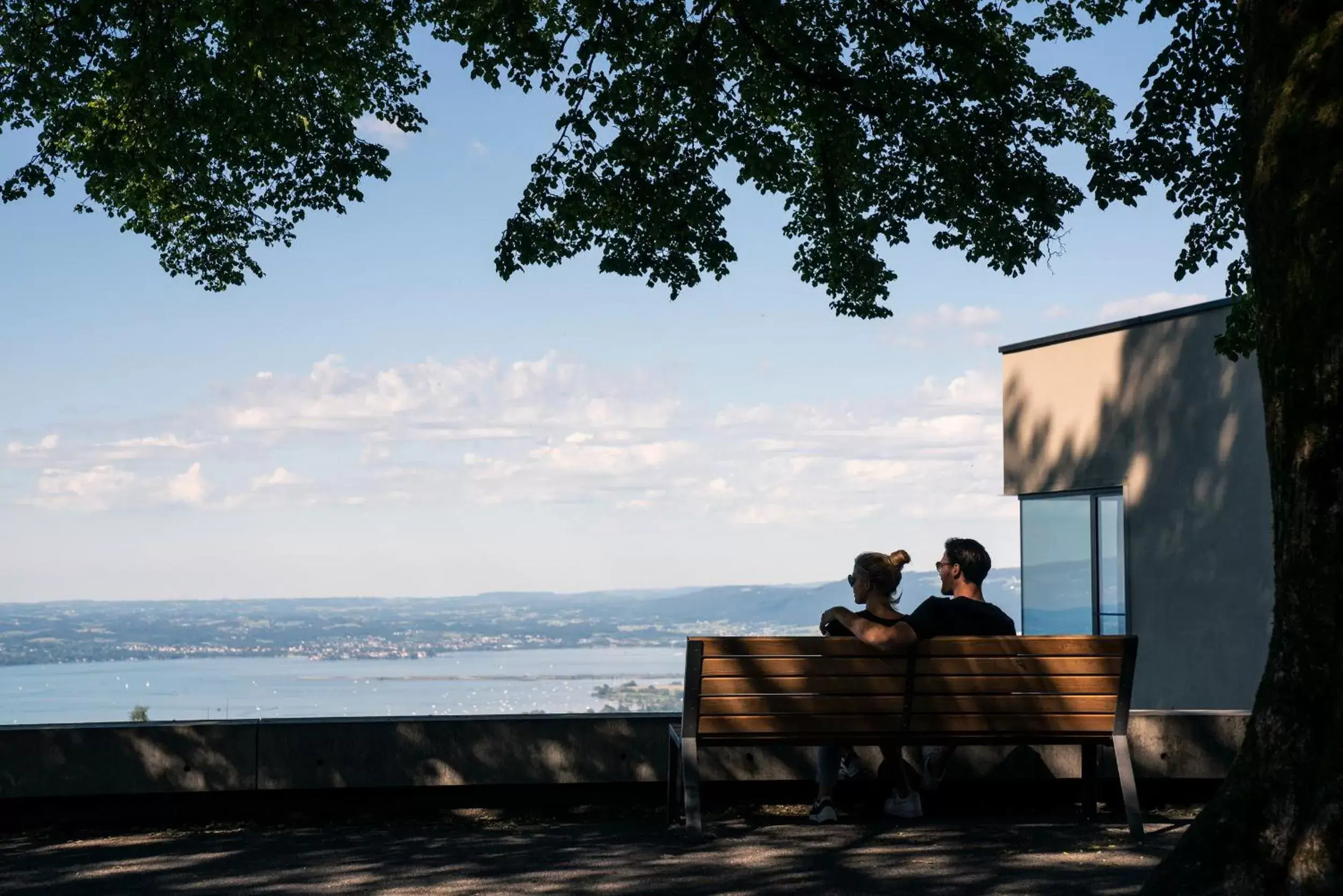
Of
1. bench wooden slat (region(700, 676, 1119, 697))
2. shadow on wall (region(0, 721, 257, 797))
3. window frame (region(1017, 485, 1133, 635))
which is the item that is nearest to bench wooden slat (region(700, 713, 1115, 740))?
bench wooden slat (region(700, 676, 1119, 697))

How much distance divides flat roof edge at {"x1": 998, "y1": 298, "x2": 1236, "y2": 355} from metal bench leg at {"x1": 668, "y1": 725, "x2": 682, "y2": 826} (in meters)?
10.1

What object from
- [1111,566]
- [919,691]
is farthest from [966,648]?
[1111,566]

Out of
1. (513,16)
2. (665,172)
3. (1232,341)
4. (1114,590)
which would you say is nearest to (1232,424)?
(1114,590)

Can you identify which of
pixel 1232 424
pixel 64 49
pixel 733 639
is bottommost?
pixel 733 639

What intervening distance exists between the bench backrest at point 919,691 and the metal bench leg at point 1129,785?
60mm

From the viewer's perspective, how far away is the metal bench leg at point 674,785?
7328mm

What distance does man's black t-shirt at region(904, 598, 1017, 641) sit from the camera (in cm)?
770

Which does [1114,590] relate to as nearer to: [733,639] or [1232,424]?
[1232,424]

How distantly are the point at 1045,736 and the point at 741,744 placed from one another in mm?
1376

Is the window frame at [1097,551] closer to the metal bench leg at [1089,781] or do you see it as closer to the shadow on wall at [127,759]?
the metal bench leg at [1089,781]

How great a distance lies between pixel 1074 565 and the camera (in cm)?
1877

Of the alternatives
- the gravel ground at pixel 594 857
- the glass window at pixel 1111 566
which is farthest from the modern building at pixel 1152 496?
the gravel ground at pixel 594 857

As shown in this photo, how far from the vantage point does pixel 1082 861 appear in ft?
20.4

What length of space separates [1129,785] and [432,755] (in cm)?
320
